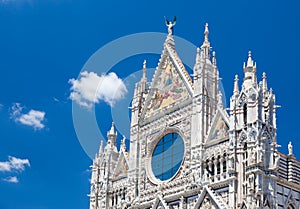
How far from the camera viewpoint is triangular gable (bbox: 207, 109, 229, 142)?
31375 mm

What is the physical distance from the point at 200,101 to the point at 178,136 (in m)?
2.50

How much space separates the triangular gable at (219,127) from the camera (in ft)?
103

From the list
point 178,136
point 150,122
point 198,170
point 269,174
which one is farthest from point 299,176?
point 150,122

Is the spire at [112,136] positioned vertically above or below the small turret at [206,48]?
below

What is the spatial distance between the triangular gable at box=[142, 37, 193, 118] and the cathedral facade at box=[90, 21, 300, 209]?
0.06m

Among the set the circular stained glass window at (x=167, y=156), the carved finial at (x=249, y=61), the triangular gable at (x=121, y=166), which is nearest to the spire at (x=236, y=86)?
the carved finial at (x=249, y=61)

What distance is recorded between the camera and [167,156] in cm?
3456

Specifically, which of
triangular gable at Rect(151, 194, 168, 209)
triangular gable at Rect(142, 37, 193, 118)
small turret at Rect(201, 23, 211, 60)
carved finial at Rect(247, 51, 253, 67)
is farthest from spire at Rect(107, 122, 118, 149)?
carved finial at Rect(247, 51, 253, 67)

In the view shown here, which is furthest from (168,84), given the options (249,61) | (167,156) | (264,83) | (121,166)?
(264,83)

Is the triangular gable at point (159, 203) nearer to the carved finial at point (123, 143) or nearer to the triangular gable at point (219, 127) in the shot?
the triangular gable at point (219, 127)

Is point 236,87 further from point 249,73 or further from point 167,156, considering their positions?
point 167,156

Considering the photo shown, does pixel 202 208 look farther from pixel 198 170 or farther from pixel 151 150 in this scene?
pixel 151 150

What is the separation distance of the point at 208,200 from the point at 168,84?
8.62 meters

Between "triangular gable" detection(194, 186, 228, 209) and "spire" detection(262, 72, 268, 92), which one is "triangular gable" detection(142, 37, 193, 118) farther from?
"triangular gable" detection(194, 186, 228, 209)
